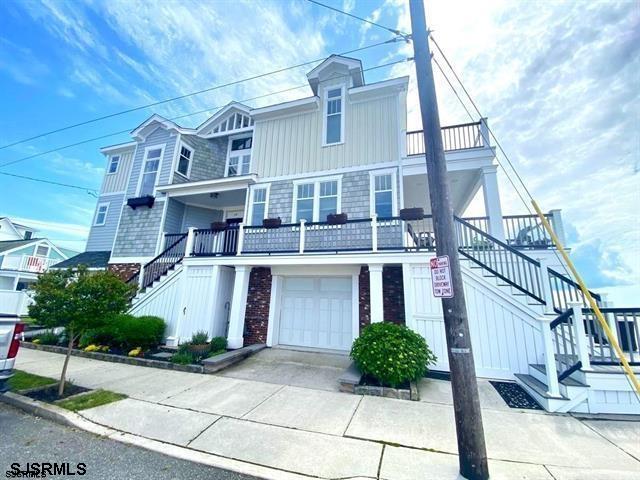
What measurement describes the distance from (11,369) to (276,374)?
4548mm

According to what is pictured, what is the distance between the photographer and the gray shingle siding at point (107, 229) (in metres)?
15.0

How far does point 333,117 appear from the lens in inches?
437

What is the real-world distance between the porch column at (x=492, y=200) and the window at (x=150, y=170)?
1478cm

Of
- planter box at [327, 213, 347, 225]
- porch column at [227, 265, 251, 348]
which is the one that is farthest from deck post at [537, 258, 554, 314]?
porch column at [227, 265, 251, 348]

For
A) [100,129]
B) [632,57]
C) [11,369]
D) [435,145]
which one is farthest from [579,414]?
[100,129]

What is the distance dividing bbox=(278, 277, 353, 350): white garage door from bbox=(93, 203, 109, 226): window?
12852 mm

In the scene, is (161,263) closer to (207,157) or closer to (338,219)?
(207,157)

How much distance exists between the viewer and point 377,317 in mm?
7133

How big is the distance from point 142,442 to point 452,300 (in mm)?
4215

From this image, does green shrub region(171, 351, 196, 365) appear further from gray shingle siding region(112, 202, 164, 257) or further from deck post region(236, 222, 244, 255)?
gray shingle siding region(112, 202, 164, 257)

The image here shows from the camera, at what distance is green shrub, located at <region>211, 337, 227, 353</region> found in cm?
797

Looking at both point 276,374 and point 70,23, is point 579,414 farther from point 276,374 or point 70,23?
point 70,23

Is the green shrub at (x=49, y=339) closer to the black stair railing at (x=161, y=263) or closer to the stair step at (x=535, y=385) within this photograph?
the black stair railing at (x=161, y=263)


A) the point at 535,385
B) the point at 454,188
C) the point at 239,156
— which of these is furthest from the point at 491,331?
the point at 239,156
